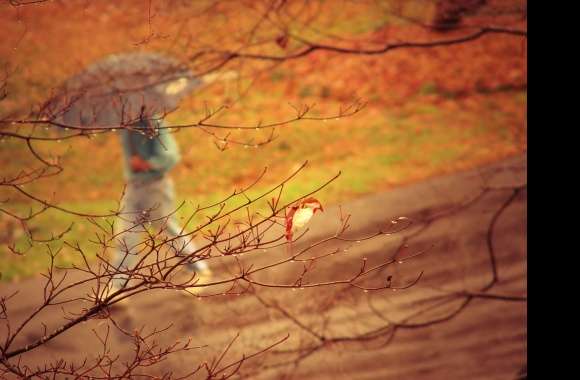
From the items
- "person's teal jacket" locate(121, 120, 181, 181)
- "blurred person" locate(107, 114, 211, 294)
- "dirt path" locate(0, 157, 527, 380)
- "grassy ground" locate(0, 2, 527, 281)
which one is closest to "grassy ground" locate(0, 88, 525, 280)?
"grassy ground" locate(0, 2, 527, 281)

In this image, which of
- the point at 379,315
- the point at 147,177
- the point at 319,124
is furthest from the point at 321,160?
the point at 379,315

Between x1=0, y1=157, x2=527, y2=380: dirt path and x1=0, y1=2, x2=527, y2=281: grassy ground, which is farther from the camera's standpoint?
x1=0, y1=2, x2=527, y2=281: grassy ground

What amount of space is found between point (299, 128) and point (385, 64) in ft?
7.82

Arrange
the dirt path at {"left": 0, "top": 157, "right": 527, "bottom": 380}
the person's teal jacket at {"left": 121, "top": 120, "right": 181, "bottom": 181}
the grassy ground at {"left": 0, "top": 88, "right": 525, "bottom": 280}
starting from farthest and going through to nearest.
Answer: the grassy ground at {"left": 0, "top": 88, "right": 525, "bottom": 280}
the person's teal jacket at {"left": 121, "top": 120, "right": 181, "bottom": 181}
the dirt path at {"left": 0, "top": 157, "right": 527, "bottom": 380}

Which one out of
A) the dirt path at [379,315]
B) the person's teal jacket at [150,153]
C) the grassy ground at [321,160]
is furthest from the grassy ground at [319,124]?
the person's teal jacket at [150,153]

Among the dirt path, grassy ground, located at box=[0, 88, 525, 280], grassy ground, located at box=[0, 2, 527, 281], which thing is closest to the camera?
the dirt path

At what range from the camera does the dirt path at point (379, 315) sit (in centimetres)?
560

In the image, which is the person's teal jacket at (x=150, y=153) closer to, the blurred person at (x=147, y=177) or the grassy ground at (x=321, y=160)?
the blurred person at (x=147, y=177)

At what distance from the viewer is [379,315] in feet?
20.2

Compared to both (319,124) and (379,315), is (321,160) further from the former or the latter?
(379,315)

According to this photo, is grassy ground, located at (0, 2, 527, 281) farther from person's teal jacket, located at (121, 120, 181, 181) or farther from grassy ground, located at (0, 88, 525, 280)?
person's teal jacket, located at (121, 120, 181, 181)

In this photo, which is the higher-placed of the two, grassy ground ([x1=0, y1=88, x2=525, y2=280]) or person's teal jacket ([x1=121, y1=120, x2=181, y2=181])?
grassy ground ([x1=0, y1=88, x2=525, y2=280])

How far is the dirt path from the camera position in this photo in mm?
5602
